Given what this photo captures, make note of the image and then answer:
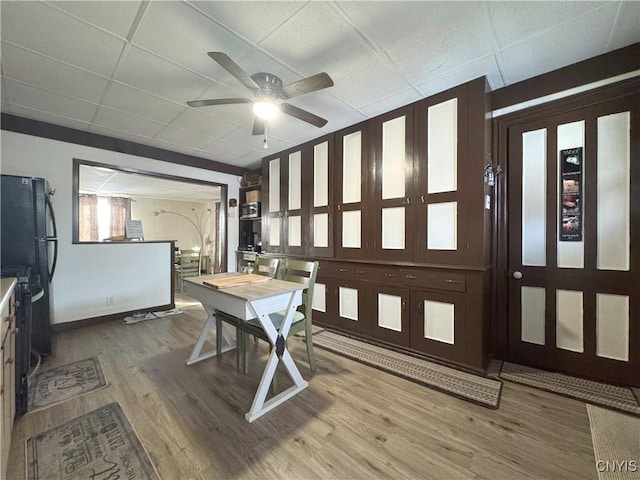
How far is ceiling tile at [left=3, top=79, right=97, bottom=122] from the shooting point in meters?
2.38

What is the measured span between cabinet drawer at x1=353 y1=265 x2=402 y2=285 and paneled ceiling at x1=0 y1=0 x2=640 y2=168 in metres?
1.70

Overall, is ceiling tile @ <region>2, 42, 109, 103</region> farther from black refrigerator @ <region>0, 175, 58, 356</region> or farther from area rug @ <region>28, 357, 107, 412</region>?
area rug @ <region>28, 357, 107, 412</region>

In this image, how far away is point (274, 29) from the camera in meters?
1.68

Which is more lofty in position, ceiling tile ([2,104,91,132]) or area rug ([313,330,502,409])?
ceiling tile ([2,104,91,132])

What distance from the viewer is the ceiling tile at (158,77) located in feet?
6.49

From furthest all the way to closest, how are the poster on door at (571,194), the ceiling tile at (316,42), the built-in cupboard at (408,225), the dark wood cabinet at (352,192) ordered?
the dark wood cabinet at (352,192) → the built-in cupboard at (408,225) → the poster on door at (571,194) → the ceiling tile at (316,42)

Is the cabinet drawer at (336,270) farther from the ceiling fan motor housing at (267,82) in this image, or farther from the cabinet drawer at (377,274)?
the ceiling fan motor housing at (267,82)

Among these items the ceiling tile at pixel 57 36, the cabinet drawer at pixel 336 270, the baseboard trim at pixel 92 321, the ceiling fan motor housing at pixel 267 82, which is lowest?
the baseboard trim at pixel 92 321

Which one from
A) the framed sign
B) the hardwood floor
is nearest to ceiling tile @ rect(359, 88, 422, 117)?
the hardwood floor

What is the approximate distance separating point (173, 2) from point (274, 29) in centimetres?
58

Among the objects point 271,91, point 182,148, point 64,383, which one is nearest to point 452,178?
point 271,91

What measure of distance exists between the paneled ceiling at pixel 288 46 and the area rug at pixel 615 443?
2528mm

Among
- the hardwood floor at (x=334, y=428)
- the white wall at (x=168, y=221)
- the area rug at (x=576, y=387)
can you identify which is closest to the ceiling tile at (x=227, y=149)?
the hardwood floor at (x=334, y=428)

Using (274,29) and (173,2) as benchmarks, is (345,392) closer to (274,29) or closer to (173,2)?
(274,29)
